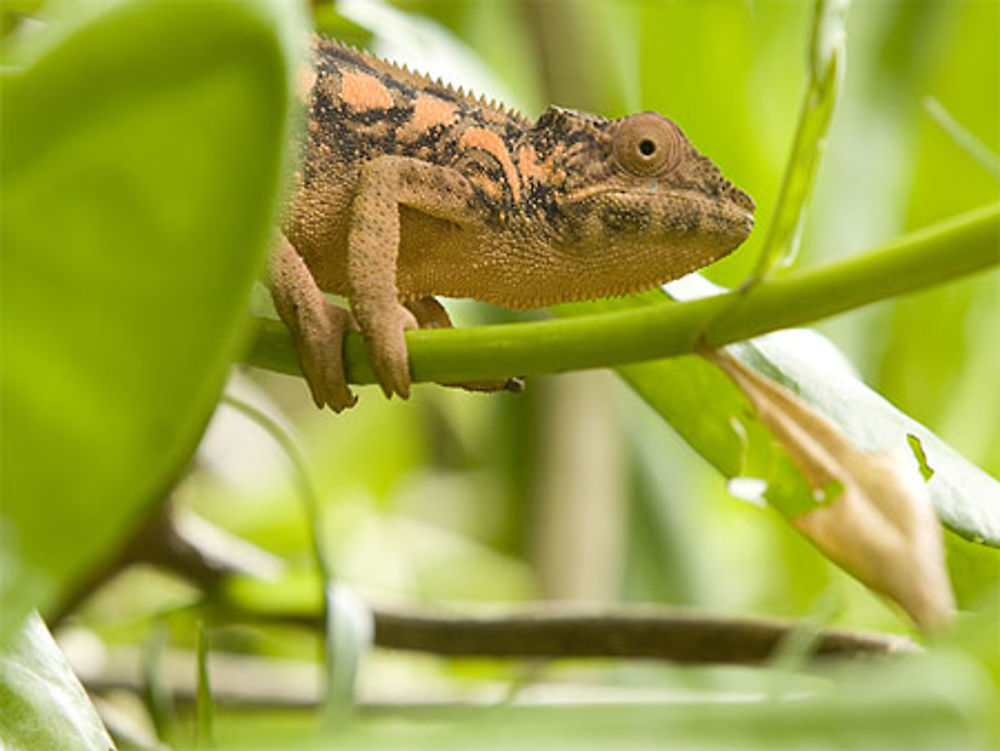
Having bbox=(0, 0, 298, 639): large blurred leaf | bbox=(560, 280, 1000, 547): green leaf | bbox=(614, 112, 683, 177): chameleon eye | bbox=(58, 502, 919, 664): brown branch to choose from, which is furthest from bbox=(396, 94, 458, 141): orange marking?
Answer: bbox=(0, 0, 298, 639): large blurred leaf

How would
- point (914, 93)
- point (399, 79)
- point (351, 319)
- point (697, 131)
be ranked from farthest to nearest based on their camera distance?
point (914, 93) < point (697, 131) < point (399, 79) < point (351, 319)

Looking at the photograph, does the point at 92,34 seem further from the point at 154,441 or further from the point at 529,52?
the point at 529,52

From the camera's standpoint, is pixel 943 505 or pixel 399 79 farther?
pixel 399 79

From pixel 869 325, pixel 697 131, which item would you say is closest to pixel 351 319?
pixel 697 131

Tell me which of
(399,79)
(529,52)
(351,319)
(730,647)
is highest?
(529,52)

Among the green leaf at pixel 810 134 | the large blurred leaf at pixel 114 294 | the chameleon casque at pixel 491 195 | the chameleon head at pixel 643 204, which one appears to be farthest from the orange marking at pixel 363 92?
the large blurred leaf at pixel 114 294

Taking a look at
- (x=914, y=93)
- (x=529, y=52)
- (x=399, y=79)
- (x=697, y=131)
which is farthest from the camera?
(x=529, y=52)

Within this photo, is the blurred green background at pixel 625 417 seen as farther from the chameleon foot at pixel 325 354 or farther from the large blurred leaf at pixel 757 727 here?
the large blurred leaf at pixel 757 727
